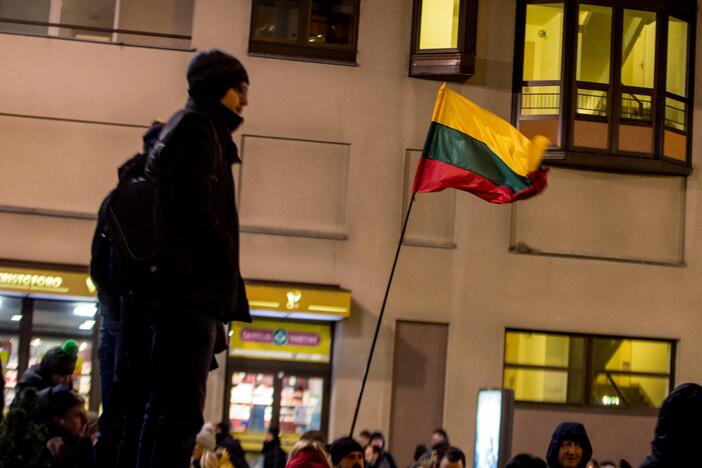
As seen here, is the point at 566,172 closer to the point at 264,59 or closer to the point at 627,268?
the point at 627,268

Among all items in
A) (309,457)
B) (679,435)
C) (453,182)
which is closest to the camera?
(679,435)

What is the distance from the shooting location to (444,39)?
24.9m

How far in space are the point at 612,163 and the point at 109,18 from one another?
9465mm

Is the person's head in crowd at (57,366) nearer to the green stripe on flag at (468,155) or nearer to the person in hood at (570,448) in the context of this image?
the person in hood at (570,448)

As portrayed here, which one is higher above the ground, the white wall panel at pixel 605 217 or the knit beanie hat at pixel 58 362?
the white wall panel at pixel 605 217

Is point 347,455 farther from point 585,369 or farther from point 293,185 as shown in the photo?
point 585,369

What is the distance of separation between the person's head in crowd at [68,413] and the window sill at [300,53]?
18.6m

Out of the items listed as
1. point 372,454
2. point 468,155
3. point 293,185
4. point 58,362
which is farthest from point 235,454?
point 293,185

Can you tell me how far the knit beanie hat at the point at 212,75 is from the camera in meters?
5.40

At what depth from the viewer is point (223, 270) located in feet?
17.2

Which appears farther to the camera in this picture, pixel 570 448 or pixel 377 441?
pixel 377 441

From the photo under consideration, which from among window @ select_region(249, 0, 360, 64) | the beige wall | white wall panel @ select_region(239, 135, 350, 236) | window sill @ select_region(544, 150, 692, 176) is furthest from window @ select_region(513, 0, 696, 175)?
white wall panel @ select_region(239, 135, 350, 236)

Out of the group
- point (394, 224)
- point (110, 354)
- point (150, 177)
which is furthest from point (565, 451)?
point (394, 224)

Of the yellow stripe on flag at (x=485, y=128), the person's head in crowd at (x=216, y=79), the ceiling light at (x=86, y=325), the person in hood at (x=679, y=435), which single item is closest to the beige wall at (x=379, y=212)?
the ceiling light at (x=86, y=325)
